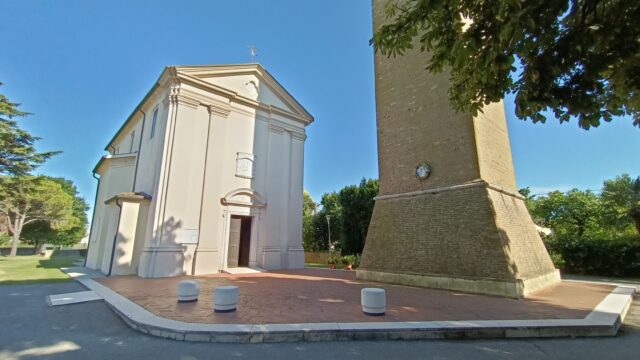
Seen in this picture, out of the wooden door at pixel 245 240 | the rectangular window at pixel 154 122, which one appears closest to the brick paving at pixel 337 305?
the wooden door at pixel 245 240

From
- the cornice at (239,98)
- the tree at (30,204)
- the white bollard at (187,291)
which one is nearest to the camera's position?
the white bollard at (187,291)

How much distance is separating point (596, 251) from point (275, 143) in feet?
66.0

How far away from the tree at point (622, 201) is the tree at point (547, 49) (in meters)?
21.6

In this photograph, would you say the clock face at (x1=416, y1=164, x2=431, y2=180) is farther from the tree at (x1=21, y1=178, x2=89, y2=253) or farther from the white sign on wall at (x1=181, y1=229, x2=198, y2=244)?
the tree at (x1=21, y1=178, x2=89, y2=253)

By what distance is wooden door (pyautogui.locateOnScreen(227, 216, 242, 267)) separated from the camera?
14.7m

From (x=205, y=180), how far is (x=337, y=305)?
31.5 ft

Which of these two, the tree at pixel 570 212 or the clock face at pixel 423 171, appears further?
the tree at pixel 570 212

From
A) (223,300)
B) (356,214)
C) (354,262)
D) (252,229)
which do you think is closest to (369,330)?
(223,300)

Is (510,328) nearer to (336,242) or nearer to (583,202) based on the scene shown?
(336,242)

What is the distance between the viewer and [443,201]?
36.1 feet

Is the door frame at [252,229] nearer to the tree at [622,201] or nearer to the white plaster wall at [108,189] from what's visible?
the white plaster wall at [108,189]

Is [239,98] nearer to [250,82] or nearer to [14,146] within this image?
[250,82]

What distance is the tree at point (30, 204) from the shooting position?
2433cm

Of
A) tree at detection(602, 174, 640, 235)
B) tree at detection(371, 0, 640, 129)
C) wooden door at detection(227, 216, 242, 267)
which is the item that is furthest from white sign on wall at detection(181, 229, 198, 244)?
tree at detection(602, 174, 640, 235)
